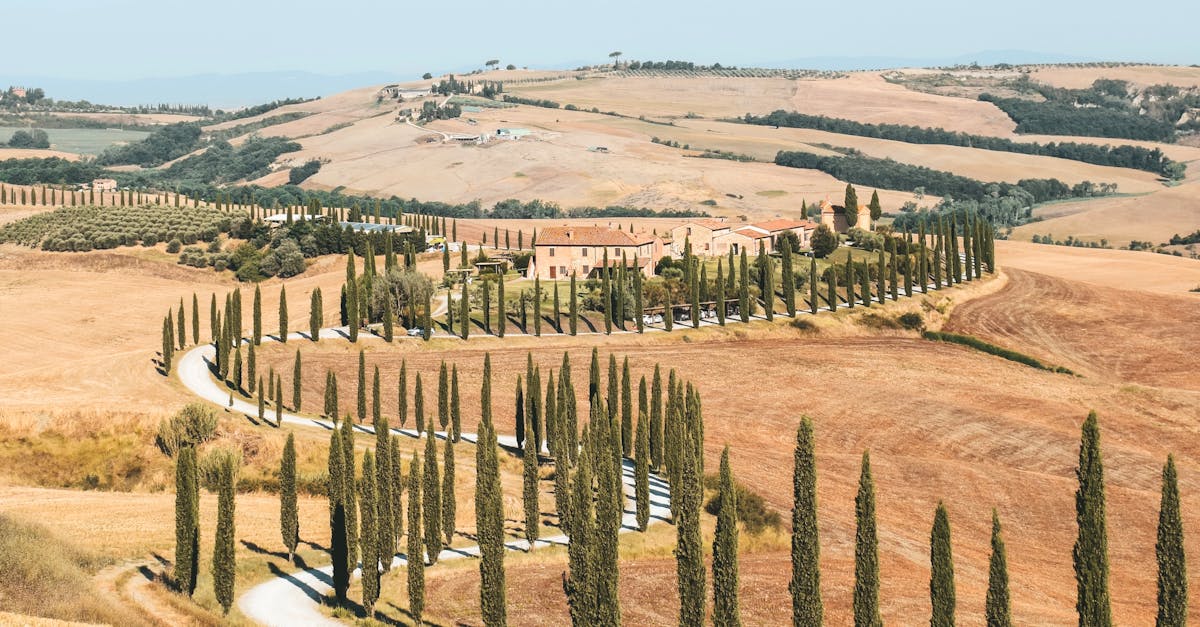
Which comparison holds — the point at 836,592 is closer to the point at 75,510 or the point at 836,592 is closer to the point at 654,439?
the point at 654,439

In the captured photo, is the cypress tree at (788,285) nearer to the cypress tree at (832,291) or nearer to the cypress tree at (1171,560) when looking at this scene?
the cypress tree at (832,291)

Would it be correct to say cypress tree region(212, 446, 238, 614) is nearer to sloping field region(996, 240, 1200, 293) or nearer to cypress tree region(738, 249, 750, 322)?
cypress tree region(738, 249, 750, 322)

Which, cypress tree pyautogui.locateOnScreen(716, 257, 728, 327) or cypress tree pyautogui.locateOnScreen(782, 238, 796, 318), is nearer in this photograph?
cypress tree pyautogui.locateOnScreen(716, 257, 728, 327)

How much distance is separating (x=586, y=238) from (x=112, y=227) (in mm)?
69536

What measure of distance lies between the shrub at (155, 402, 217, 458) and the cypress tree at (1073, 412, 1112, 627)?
43173 mm

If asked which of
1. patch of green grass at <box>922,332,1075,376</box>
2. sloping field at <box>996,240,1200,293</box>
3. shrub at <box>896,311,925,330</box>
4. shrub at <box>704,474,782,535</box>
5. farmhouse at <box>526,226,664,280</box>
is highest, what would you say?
farmhouse at <box>526,226,664,280</box>

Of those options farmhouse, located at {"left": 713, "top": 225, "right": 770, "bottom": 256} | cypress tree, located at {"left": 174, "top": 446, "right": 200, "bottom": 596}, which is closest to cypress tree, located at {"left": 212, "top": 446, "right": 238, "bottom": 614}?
cypress tree, located at {"left": 174, "top": 446, "right": 200, "bottom": 596}

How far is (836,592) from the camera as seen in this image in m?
54.8

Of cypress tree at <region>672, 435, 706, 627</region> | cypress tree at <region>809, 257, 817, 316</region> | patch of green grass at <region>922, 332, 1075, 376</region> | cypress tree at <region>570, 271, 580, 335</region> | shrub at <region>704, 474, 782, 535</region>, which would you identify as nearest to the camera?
cypress tree at <region>672, 435, 706, 627</region>

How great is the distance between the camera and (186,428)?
6838 centimetres

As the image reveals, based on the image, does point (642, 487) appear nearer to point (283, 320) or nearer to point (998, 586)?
point (998, 586)

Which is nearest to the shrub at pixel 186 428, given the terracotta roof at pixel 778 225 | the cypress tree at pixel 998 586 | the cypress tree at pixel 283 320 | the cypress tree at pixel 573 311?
the cypress tree at pixel 283 320

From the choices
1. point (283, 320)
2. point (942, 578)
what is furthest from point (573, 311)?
point (942, 578)

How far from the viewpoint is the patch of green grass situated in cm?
10192
